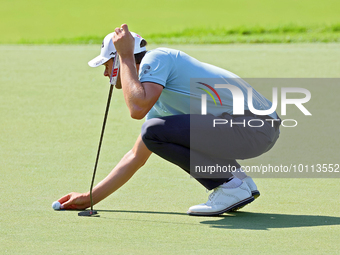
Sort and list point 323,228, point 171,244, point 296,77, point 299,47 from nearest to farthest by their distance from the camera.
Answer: point 171,244, point 323,228, point 296,77, point 299,47

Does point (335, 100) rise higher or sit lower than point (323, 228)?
higher

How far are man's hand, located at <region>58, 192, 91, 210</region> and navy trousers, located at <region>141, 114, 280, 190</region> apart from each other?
0.52 meters

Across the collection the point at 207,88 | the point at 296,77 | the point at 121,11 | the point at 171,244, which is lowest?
the point at 171,244

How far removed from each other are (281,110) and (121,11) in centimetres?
1488

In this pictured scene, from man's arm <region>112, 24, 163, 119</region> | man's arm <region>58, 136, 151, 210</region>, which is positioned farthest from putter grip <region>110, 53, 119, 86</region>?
man's arm <region>58, 136, 151, 210</region>

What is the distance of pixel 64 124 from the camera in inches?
255

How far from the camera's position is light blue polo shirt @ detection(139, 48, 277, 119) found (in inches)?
134

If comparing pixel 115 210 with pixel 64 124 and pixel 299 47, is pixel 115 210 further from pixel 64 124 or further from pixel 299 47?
pixel 299 47

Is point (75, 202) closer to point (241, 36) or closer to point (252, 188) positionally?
point (252, 188)

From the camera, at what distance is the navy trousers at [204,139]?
356 cm

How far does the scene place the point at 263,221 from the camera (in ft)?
11.4

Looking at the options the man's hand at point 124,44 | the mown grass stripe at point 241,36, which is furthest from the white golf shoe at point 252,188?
the mown grass stripe at point 241,36

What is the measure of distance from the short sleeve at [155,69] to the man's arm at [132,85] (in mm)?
28

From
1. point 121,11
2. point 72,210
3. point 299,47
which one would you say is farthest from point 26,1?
point 72,210
